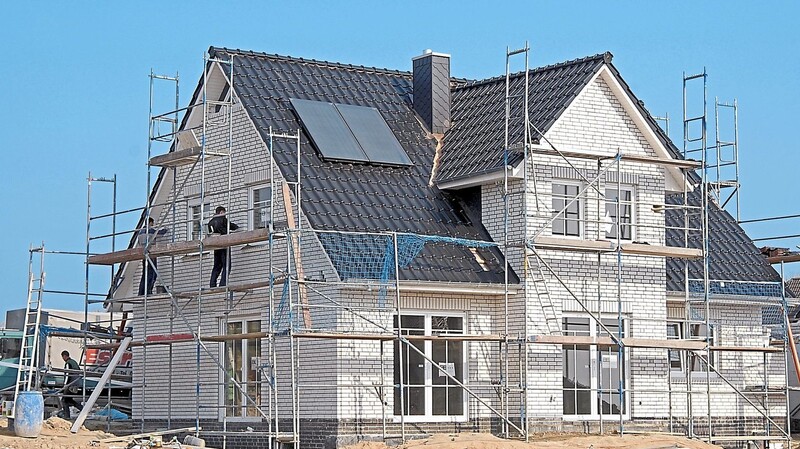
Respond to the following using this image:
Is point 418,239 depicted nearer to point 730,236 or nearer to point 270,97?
point 270,97

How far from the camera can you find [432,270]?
25734mm

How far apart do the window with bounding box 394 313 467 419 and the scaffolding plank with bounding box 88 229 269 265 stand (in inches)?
121

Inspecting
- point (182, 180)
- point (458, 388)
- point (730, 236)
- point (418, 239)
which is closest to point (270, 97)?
point (182, 180)

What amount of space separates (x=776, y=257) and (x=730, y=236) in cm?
117

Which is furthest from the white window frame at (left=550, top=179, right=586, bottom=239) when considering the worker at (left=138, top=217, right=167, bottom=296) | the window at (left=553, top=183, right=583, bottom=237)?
the worker at (left=138, top=217, right=167, bottom=296)

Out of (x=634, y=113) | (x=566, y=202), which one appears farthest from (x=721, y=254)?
(x=566, y=202)

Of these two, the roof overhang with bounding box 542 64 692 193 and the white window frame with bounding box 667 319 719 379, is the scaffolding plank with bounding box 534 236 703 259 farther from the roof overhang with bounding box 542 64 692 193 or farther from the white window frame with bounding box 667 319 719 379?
the roof overhang with bounding box 542 64 692 193

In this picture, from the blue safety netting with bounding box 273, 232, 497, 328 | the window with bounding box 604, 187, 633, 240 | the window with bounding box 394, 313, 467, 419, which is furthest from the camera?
the window with bounding box 604, 187, 633, 240

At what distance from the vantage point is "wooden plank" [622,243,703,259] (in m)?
26.5

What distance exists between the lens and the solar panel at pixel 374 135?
27938 millimetres

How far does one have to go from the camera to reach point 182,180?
97.4 ft

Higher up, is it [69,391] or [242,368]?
[242,368]

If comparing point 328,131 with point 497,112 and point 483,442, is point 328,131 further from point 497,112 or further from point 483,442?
point 483,442

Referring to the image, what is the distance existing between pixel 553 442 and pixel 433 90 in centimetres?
881
